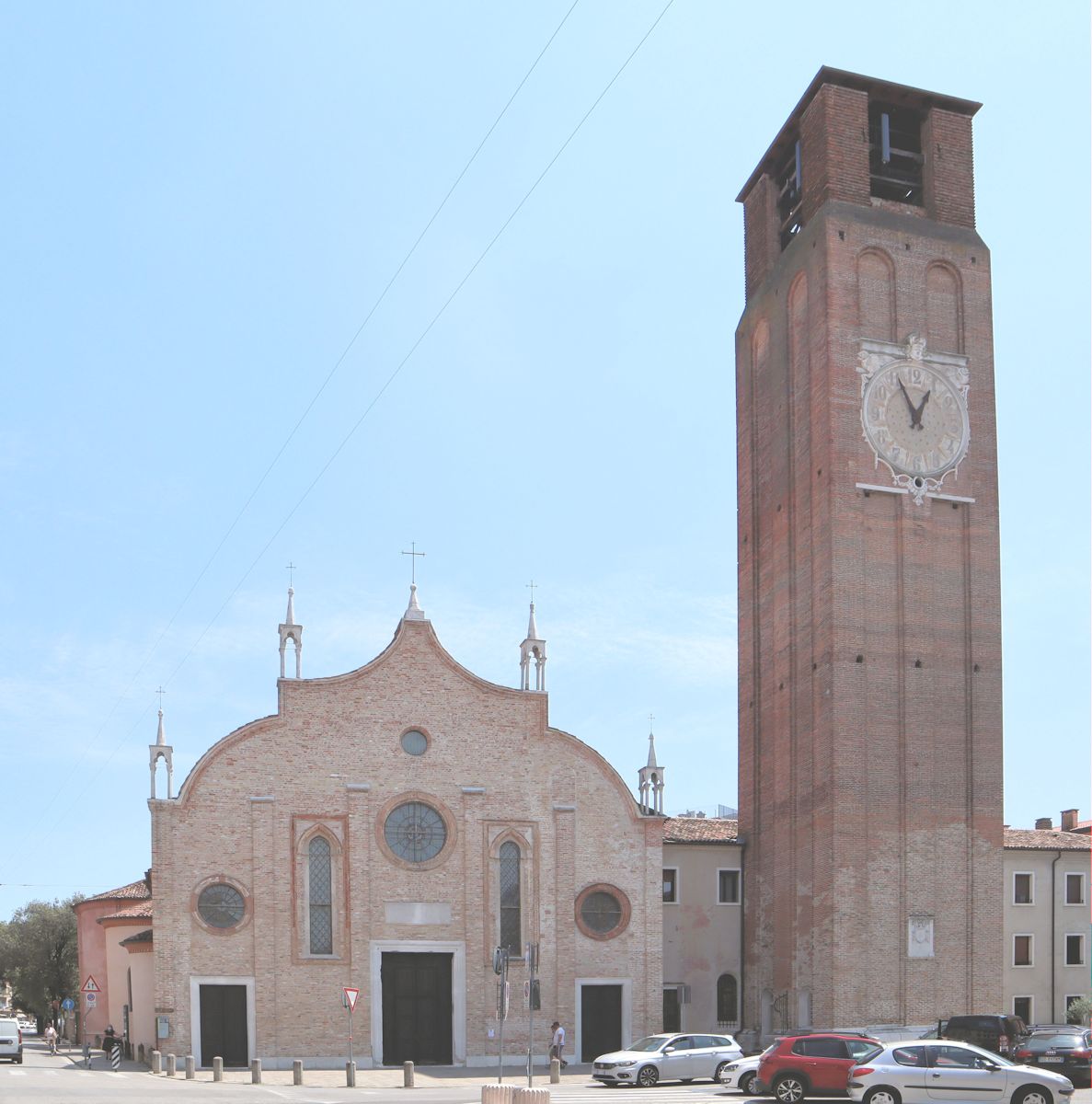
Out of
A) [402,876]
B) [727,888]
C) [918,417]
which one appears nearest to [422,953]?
[402,876]

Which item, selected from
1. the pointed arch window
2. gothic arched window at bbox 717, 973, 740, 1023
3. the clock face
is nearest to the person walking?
the pointed arch window

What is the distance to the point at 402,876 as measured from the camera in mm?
40375

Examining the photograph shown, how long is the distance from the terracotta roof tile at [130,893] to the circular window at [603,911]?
16.5 metres

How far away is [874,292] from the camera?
44031mm

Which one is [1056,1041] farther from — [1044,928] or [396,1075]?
[1044,928]

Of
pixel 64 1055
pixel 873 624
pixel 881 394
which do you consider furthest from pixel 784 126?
pixel 64 1055

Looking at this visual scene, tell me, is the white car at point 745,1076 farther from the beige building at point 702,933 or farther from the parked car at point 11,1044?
the parked car at point 11,1044

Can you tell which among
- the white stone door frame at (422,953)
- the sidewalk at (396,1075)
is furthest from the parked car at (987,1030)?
the white stone door frame at (422,953)

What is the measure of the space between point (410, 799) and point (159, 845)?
655cm

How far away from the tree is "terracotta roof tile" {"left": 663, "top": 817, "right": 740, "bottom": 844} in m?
41.7

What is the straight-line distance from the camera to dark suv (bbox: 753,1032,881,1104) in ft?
86.8

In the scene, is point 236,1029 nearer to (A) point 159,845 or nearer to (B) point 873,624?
(A) point 159,845

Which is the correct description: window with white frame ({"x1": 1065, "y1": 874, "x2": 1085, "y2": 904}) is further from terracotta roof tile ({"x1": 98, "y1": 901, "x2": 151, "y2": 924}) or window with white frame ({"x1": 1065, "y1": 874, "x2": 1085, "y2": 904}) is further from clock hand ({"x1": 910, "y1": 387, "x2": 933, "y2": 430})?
terracotta roof tile ({"x1": 98, "y1": 901, "x2": 151, "y2": 924})

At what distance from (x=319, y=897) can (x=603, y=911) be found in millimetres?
7781
